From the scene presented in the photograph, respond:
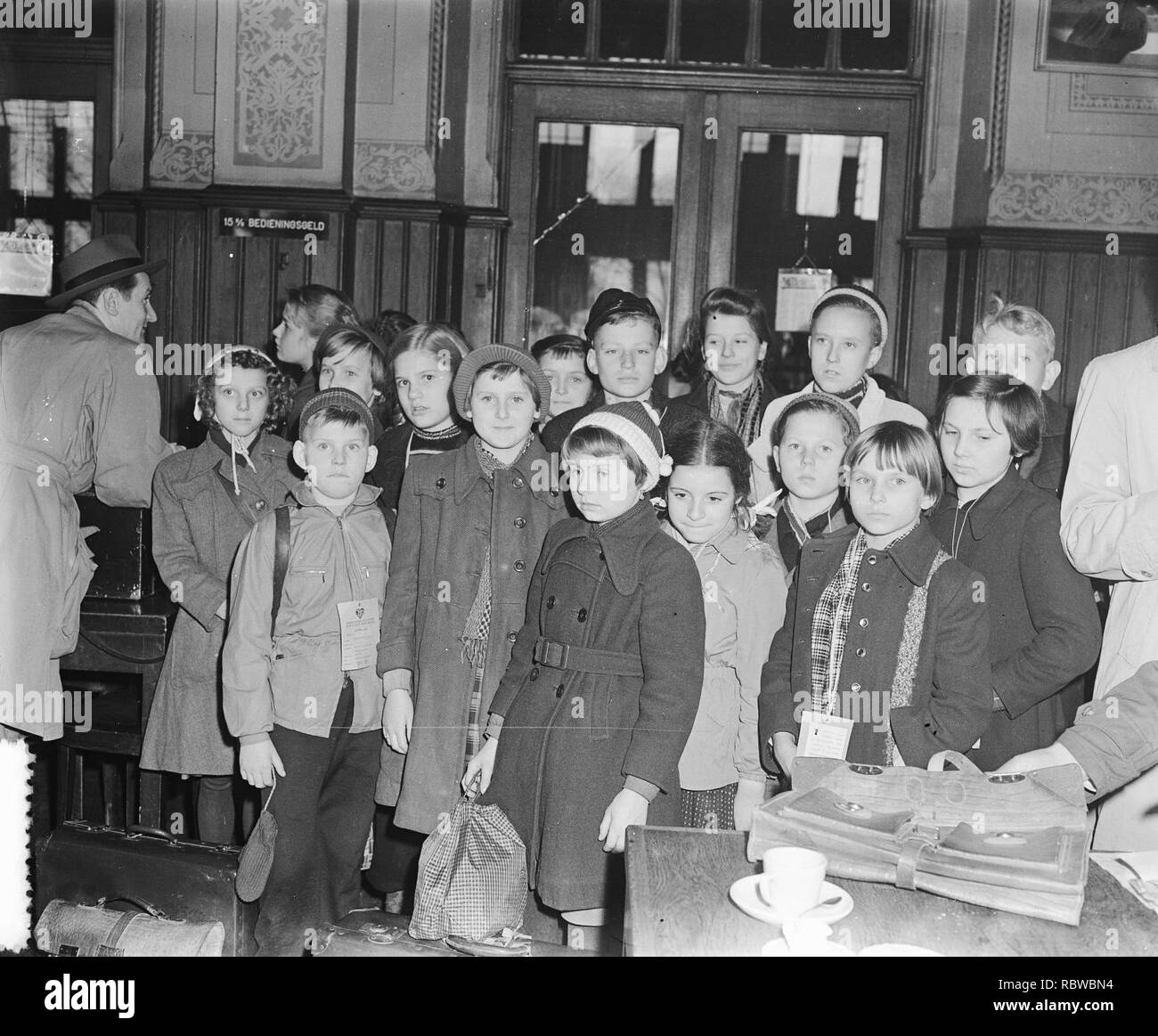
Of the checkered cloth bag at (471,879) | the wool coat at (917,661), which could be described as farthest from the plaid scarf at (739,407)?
the checkered cloth bag at (471,879)

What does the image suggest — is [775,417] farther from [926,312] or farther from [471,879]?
[926,312]

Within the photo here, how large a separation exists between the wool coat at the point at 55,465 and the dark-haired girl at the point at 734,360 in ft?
5.05

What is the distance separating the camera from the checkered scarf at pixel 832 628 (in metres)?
2.53

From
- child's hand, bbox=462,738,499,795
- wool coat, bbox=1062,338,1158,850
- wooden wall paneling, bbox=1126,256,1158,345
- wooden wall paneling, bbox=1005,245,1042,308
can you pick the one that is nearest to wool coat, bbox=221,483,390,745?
child's hand, bbox=462,738,499,795

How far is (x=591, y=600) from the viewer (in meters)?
2.59

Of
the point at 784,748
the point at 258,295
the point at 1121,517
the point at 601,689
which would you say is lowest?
the point at 784,748

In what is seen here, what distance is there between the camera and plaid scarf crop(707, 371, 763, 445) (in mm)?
3426

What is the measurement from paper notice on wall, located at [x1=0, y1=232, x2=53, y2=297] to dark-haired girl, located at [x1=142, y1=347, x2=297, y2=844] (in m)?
2.46

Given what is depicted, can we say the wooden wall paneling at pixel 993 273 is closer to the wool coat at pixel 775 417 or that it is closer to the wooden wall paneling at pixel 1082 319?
the wooden wall paneling at pixel 1082 319

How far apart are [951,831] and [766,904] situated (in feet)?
0.99

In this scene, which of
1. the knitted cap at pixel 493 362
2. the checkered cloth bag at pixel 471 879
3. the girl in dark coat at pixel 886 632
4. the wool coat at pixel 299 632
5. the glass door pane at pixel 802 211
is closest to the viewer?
the checkered cloth bag at pixel 471 879

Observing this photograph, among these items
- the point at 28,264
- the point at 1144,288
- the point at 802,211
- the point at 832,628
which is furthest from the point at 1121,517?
the point at 28,264

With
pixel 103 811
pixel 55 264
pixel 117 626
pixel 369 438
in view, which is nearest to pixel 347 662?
pixel 369 438
